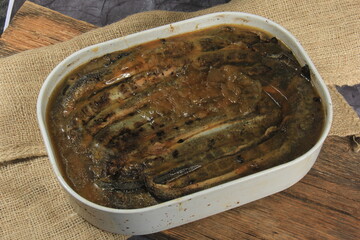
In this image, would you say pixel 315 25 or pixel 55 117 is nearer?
pixel 55 117

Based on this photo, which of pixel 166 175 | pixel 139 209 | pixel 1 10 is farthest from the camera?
pixel 1 10

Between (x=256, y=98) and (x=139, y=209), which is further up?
(x=256, y=98)

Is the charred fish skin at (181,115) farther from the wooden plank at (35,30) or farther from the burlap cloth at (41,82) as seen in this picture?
the wooden plank at (35,30)

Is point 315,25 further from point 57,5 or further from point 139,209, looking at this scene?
point 57,5

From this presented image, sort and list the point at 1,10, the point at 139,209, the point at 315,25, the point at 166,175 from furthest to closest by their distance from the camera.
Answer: the point at 1,10
the point at 315,25
the point at 166,175
the point at 139,209

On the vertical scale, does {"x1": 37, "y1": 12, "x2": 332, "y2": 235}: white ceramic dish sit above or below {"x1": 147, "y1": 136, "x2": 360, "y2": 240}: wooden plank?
above

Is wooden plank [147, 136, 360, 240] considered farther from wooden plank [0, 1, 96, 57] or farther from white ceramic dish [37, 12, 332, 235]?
wooden plank [0, 1, 96, 57]

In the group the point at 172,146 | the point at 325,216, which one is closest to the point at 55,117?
the point at 172,146

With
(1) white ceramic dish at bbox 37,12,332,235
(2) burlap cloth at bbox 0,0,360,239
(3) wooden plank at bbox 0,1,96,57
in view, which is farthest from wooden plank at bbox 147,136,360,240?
(3) wooden plank at bbox 0,1,96,57
